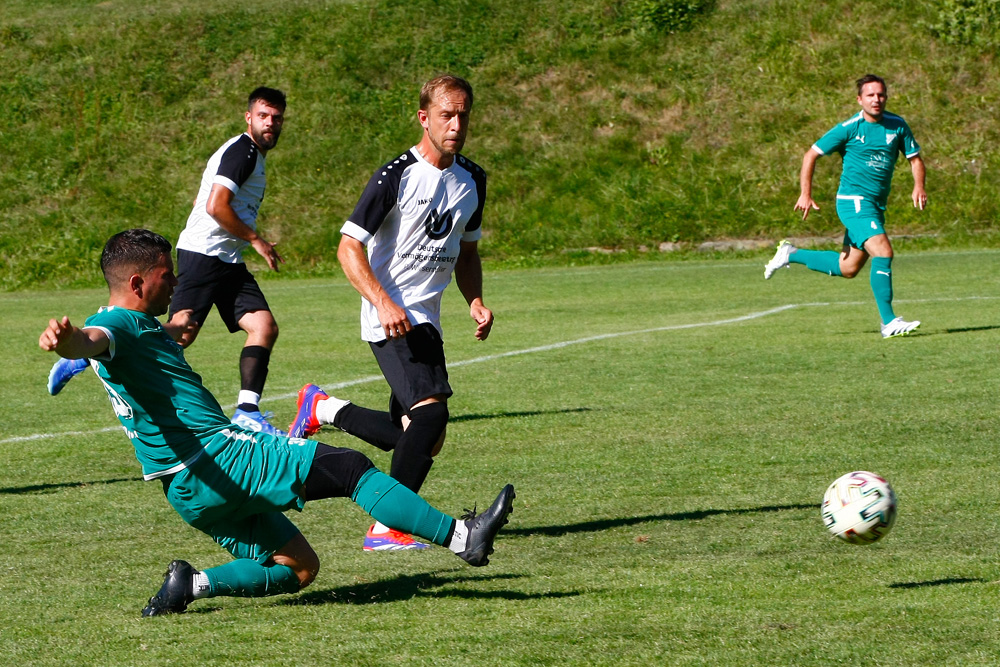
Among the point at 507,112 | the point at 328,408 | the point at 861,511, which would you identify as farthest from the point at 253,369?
the point at 507,112

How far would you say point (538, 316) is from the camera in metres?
14.8

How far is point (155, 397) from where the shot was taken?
4164 millimetres

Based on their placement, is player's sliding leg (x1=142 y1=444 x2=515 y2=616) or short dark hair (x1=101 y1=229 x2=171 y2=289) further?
player's sliding leg (x1=142 y1=444 x2=515 y2=616)

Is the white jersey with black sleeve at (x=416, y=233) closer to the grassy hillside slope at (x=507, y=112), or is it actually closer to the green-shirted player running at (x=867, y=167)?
the green-shirted player running at (x=867, y=167)

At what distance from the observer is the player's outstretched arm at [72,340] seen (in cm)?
370

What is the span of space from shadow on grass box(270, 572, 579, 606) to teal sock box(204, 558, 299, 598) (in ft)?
0.25

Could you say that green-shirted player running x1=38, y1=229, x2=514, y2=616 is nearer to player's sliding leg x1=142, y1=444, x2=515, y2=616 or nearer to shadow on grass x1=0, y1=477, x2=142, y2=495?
player's sliding leg x1=142, y1=444, x2=515, y2=616

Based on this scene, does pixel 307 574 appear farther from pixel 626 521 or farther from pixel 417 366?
pixel 626 521

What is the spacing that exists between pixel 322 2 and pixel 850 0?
11910 millimetres

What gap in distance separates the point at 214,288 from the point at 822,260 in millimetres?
6832

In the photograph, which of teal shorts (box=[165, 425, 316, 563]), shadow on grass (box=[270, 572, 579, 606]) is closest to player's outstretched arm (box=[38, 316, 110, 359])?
teal shorts (box=[165, 425, 316, 563])

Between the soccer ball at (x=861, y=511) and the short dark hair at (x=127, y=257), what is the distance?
254 cm

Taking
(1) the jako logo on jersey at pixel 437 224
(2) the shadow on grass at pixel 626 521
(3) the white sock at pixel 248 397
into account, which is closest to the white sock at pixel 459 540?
(2) the shadow on grass at pixel 626 521

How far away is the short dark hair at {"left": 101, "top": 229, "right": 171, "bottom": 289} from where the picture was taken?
4.18m
